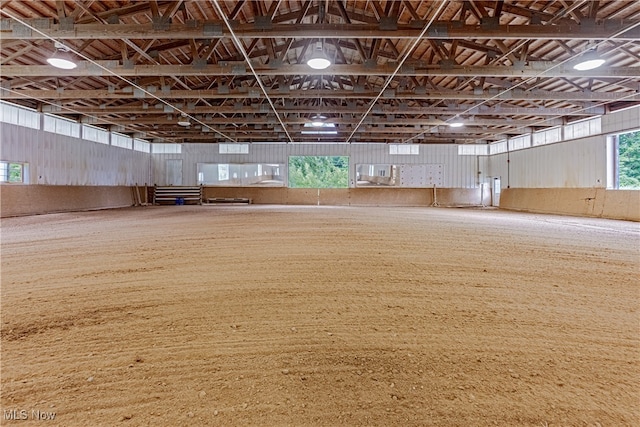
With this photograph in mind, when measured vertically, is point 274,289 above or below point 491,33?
below

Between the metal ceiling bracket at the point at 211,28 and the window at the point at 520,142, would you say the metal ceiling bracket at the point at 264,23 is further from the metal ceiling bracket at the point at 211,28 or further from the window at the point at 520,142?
the window at the point at 520,142

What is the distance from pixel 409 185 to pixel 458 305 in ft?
68.8

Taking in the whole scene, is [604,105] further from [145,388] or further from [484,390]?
[145,388]

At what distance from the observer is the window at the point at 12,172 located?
1228cm

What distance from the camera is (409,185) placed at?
907 inches

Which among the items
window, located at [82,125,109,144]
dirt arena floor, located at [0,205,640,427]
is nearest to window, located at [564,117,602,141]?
dirt arena floor, located at [0,205,640,427]

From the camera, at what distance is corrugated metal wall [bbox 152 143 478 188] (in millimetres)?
22859

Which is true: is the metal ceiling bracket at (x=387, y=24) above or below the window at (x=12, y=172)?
above

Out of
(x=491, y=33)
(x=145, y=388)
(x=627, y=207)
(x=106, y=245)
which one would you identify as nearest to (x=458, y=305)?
(x=145, y=388)

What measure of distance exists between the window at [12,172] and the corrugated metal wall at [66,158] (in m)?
0.24

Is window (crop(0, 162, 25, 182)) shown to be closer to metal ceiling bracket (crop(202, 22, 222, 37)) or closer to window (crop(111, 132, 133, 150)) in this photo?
window (crop(111, 132, 133, 150))
